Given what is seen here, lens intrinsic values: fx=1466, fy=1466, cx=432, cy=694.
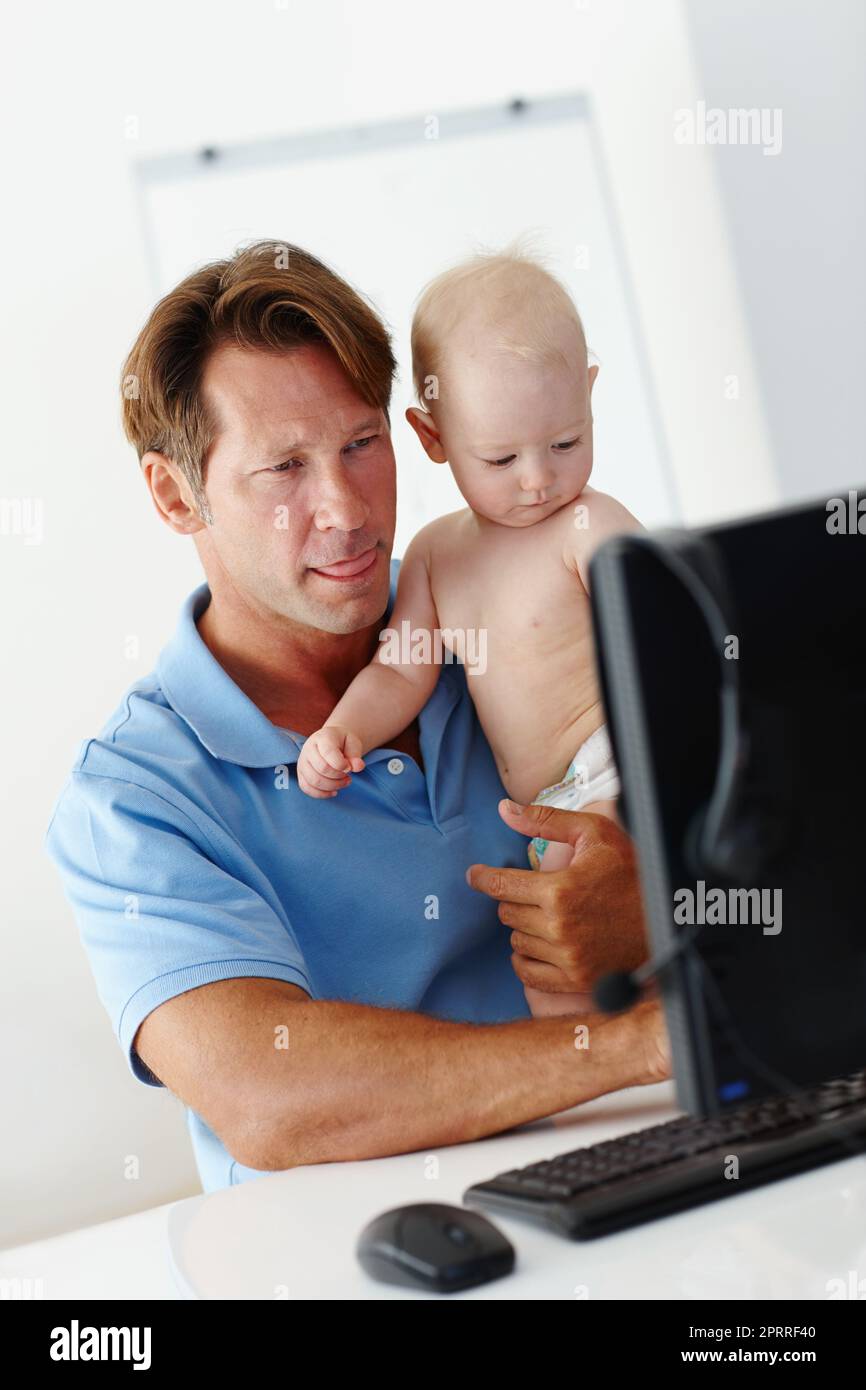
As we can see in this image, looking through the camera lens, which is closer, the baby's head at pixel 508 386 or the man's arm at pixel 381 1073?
the man's arm at pixel 381 1073

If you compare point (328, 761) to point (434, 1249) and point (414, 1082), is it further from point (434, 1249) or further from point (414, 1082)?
point (434, 1249)

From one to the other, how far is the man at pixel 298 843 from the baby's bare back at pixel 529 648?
0.15ft

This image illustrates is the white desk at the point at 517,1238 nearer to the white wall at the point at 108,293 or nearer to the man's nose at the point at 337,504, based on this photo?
the man's nose at the point at 337,504

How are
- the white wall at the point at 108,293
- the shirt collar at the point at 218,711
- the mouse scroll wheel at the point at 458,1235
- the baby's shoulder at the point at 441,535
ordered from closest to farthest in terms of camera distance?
the mouse scroll wheel at the point at 458,1235 → the shirt collar at the point at 218,711 → the baby's shoulder at the point at 441,535 → the white wall at the point at 108,293

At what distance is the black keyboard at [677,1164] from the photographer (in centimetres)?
89

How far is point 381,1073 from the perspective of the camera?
1.16 meters

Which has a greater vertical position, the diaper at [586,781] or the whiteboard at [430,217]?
the whiteboard at [430,217]

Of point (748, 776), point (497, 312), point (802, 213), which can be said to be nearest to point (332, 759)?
point (497, 312)

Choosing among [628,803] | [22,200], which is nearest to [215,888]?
[628,803]

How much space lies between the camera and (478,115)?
3.13 m

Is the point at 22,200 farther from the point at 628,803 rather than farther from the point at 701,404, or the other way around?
the point at 628,803

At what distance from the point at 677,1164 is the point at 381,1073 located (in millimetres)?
293

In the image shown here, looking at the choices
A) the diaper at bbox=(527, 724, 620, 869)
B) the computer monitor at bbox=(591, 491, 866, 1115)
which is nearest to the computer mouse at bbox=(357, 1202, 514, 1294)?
the computer monitor at bbox=(591, 491, 866, 1115)

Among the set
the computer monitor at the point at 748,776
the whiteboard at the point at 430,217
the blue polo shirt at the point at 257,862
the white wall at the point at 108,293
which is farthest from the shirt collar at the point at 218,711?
the whiteboard at the point at 430,217
